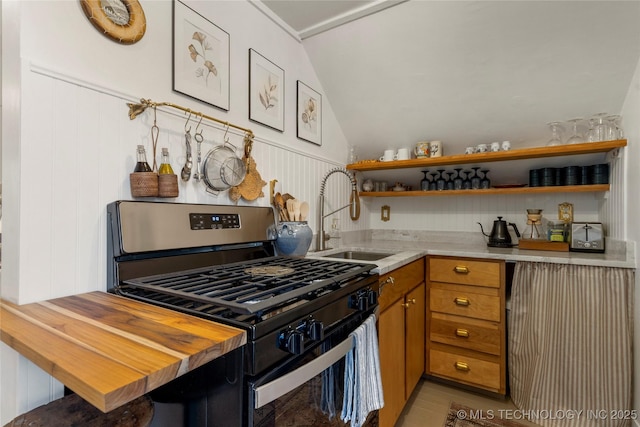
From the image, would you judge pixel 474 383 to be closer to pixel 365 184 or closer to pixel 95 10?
pixel 365 184

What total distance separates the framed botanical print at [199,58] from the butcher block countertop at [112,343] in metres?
0.93

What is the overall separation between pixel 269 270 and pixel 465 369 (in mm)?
1576

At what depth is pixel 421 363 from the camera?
2.07m

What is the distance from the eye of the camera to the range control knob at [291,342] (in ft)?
2.59

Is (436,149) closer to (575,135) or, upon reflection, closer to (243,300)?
(575,135)

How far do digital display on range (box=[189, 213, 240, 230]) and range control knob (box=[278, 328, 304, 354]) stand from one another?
69cm

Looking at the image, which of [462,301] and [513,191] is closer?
[462,301]

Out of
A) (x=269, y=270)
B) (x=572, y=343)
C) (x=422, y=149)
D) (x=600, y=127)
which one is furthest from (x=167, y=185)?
(x=600, y=127)

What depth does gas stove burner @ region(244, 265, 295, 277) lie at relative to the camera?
3.76ft

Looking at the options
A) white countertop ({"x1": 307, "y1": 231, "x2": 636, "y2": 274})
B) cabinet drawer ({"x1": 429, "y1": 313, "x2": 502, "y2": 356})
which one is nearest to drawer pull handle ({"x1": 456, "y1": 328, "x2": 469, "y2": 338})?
cabinet drawer ({"x1": 429, "y1": 313, "x2": 502, "y2": 356})

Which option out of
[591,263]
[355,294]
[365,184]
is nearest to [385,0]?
[365,184]

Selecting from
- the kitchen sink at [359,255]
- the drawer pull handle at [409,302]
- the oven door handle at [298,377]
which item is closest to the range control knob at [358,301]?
the oven door handle at [298,377]

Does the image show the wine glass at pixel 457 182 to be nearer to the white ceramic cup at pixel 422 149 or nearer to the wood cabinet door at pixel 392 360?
the white ceramic cup at pixel 422 149

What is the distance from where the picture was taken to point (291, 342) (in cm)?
79
